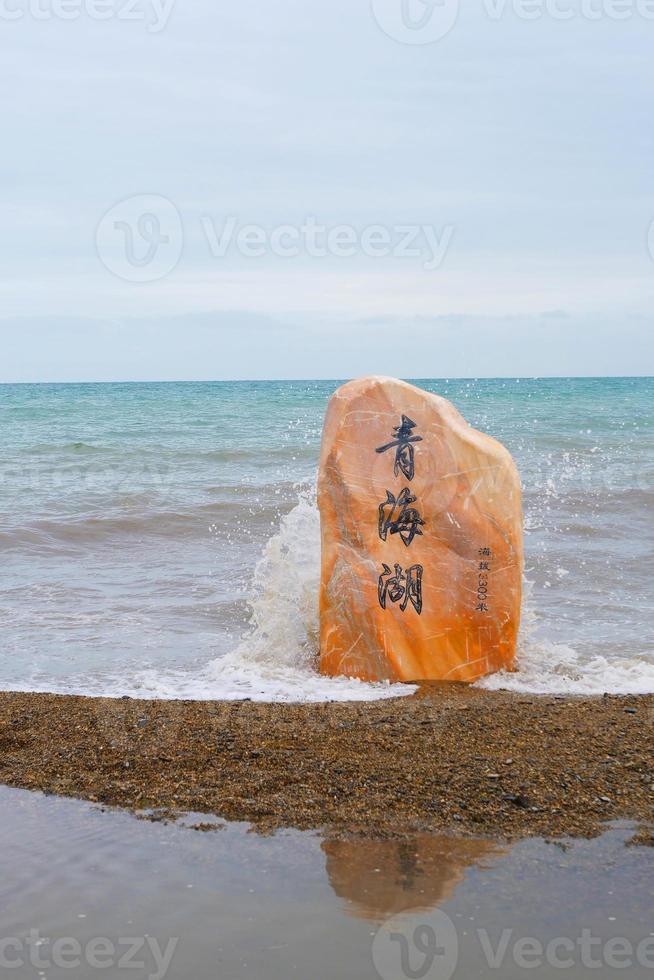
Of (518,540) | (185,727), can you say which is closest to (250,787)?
(185,727)

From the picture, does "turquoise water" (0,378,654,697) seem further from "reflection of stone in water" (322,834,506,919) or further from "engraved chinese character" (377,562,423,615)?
"reflection of stone in water" (322,834,506,919)

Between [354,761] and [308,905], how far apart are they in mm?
1289

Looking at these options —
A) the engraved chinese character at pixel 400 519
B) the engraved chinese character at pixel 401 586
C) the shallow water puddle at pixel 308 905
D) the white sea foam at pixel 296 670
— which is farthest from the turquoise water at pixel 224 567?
the shallow water puddle at pixel 308 905

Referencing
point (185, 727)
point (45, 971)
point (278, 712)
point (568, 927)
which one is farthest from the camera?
point (278, 712)

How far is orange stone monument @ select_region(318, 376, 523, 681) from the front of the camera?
6.49 meters

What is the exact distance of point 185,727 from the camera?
522 centimetres

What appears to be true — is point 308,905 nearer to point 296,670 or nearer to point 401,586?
point 401,586

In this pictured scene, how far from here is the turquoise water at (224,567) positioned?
683 cm

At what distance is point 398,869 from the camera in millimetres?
3609

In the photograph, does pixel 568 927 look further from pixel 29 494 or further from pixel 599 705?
pixel 29 494

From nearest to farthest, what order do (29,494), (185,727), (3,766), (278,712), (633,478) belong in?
(3,766), (185,727), (278,712), (29,494), (633,478)

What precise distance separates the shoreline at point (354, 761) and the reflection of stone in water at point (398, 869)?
4.4 inches

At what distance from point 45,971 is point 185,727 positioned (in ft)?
7.24

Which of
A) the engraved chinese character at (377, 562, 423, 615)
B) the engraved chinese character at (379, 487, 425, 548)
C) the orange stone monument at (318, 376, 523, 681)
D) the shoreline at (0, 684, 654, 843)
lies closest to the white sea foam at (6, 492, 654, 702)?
the orange stone monument at (318, 376, 523, 681)
